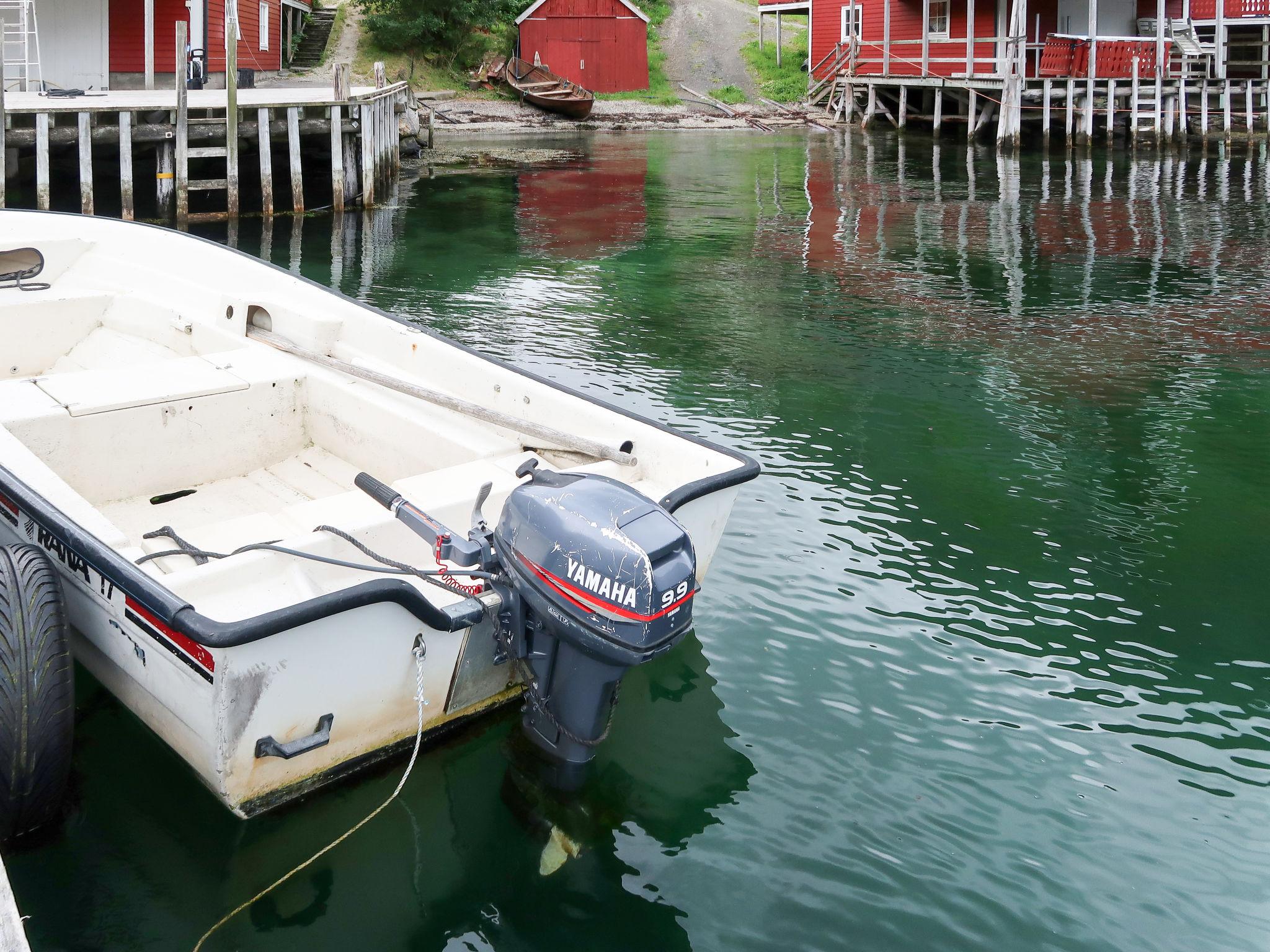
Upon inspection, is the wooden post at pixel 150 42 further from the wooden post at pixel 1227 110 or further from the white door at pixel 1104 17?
the wooden post at pixel 1227 110

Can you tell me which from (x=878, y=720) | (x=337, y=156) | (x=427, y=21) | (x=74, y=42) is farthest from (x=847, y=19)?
(x=878, y=720)

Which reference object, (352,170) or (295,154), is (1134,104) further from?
(295,154)

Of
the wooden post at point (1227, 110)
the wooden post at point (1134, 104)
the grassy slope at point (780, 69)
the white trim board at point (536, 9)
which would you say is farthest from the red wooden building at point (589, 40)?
the wooden post at point (1227, 110)

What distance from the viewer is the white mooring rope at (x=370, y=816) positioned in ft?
11.9

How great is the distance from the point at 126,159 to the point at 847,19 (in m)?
25.4

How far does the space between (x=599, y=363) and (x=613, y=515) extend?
6.15 metres

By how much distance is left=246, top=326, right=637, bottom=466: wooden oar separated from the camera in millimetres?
4863

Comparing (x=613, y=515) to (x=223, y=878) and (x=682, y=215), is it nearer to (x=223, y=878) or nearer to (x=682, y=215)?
(x=223, y=878)

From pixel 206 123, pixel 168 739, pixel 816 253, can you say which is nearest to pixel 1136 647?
pixel 168 739

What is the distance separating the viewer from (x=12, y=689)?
3.72 m

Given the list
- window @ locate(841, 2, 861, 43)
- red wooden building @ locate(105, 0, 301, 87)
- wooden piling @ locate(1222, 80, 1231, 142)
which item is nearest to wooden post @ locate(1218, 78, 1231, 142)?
wooden piling @ locate(1222, 80, 1231, 142)

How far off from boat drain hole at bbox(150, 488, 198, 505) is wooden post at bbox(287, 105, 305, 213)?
12.1 meters

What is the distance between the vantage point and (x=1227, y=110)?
2566 cm

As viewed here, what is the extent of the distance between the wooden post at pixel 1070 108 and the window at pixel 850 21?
8.99 metres
